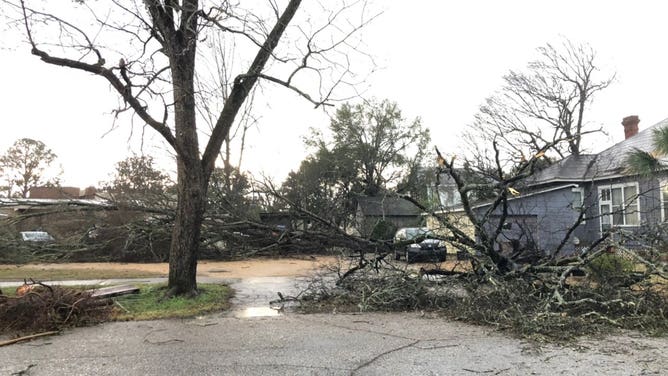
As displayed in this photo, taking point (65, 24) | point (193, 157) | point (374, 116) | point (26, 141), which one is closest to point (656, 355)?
point (193, 157)

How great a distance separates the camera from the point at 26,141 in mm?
44750

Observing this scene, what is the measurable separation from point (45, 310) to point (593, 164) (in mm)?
18599

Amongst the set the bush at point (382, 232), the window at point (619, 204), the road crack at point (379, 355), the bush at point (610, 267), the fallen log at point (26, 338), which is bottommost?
A: the fallen log at point (26, 338)

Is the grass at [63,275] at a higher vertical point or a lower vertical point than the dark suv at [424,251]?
lower

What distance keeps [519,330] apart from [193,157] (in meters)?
6.65

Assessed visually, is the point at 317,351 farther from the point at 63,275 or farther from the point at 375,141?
the point at 375,141

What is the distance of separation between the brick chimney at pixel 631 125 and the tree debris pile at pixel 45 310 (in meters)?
25.2

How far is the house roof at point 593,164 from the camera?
708 inches

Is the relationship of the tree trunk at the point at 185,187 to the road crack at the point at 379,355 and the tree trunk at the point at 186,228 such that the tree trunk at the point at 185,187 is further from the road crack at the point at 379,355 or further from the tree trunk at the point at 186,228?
the road crack at the point at 379,355

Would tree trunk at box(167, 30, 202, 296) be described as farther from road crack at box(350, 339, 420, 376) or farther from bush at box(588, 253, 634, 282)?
bush at box(588, 253, 634, 282)

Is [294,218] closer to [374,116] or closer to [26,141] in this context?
[374,116]

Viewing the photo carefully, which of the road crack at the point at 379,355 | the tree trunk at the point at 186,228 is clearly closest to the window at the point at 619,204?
the road crack at the point at 379,355

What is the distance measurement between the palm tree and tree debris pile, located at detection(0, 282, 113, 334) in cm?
1076

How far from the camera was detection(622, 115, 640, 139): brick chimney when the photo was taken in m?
24.2
